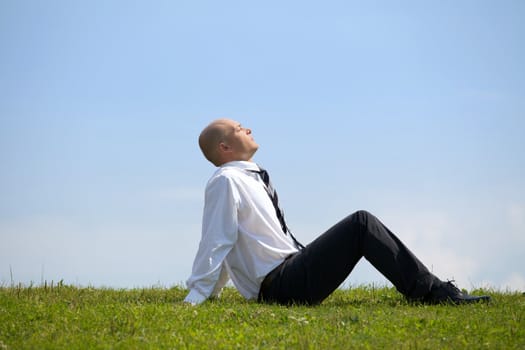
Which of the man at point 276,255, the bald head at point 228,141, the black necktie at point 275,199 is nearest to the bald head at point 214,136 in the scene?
the bald head at point 228,141

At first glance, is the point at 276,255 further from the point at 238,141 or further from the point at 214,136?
the point at 214,136

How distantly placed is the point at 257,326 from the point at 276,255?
4.62 feet

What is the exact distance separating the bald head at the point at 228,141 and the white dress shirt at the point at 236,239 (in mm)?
266

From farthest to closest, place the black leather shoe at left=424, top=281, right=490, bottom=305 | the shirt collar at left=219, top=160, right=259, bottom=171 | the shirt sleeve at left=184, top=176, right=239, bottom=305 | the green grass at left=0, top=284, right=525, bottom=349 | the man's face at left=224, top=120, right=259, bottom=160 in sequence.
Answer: the man's face at left=224, top=120, right=259, bottom=160
the shirt collar at left=219, top=160, right=259, bottom=171
the black leather shoe at left=424, top=281, right=490, bottom=305
the shirt sleeve at left=184, top=176, right=239, bottom=305
the green grass at left=0, top=284, right=525, bottom=349

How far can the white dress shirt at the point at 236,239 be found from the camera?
27.2ft

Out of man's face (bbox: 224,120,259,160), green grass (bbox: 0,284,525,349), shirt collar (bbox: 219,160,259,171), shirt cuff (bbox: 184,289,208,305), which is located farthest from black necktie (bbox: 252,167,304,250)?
shirt cuff (bbox: 184,289,208,305)

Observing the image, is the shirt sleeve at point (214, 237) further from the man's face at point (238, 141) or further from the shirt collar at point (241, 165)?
the man's face at point (238, 141)

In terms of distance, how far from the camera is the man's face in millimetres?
9023

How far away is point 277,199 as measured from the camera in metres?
9.20

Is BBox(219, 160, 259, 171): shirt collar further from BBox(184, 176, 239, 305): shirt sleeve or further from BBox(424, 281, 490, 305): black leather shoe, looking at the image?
BBox(424, 281, 490, 305): black leather shoe

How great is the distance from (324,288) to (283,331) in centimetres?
162

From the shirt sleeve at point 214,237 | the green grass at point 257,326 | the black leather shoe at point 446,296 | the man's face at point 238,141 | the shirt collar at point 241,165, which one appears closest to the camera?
the green grass at point 257,326

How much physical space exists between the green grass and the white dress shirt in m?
0.31

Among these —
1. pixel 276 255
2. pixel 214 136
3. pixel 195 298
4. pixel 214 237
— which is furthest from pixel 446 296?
pixel 214 136
